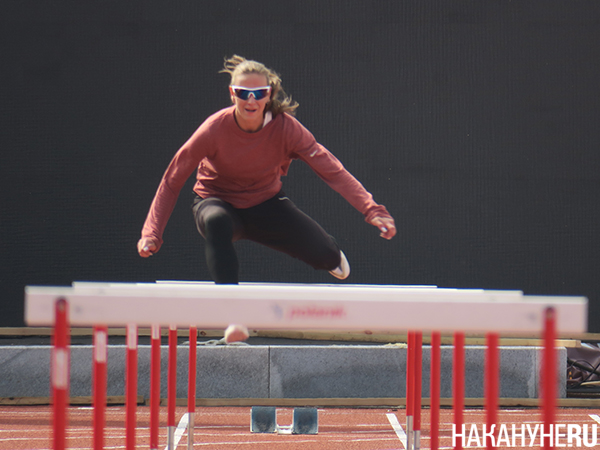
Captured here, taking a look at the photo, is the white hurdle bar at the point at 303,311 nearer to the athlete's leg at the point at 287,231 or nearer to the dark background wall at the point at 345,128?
the athlete's leg at the point at 287,231

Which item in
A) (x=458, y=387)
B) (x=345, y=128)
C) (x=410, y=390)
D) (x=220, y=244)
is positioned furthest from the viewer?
(x=345, y=128)

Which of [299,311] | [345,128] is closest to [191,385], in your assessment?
[299,311]

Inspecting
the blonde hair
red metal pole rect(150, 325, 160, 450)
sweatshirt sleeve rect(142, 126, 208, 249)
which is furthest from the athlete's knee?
red metal pole rect(150, 325, 160, 450)

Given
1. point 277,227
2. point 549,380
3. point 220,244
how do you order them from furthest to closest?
point 277,227
point 220,244
point 549,380

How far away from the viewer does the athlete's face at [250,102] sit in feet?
11.5

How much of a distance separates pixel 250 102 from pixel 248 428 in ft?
12.3

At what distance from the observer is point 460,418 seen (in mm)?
2951

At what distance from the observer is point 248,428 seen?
6344mm

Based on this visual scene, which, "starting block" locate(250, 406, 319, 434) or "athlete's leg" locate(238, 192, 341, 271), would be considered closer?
"athlete's leg" locate(238, 192, 341, 271)

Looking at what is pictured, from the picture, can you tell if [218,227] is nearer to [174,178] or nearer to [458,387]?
[174,178]

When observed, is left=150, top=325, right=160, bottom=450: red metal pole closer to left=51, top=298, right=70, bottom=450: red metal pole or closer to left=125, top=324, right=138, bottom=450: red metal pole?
left=125, top=324, right=138, bottom=450: red metal pole

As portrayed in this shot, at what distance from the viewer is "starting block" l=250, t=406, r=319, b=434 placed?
589 centimetres

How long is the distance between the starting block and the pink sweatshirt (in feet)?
8.81

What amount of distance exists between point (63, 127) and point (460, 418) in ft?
21.9
